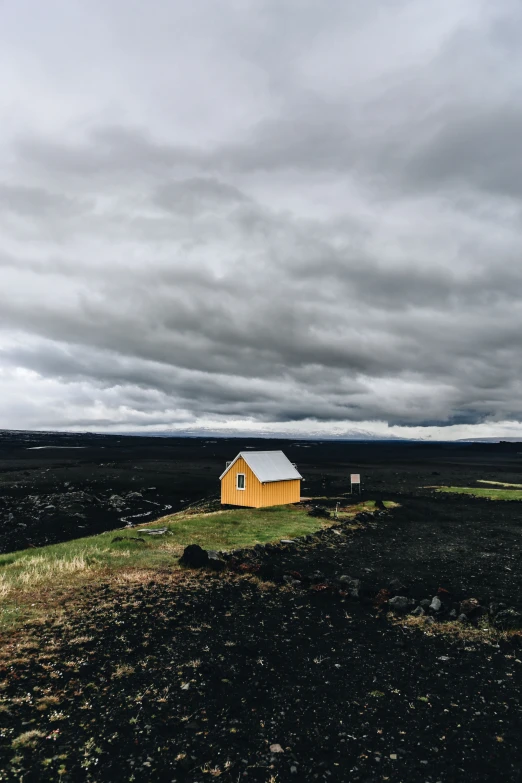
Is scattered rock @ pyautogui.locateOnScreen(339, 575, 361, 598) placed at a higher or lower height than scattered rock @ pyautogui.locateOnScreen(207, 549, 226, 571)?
lower

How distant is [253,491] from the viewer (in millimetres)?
44625

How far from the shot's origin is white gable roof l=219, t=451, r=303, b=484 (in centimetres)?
4471

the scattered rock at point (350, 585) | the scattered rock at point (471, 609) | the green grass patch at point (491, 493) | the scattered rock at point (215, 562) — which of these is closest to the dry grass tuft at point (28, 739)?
the scattered rock at point (350, 585)

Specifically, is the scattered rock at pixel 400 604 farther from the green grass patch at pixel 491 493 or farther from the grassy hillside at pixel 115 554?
the green grass patch at pixel 491 493

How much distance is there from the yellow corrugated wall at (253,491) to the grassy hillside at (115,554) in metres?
4.23

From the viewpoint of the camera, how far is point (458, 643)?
1506cm

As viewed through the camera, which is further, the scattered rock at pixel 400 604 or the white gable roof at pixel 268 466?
the white gable roof at pixel 268 466

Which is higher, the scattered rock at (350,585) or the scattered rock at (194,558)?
the scattered rock at (194,558)

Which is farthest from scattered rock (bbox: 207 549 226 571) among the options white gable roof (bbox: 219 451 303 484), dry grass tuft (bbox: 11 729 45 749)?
white gable roof (bbox: 219 451 303 484)

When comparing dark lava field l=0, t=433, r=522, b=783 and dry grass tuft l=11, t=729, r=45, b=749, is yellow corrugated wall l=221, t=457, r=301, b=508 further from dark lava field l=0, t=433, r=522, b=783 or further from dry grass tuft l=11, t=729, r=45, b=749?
dry grass tuft l=11, t=729, r=45, b=749

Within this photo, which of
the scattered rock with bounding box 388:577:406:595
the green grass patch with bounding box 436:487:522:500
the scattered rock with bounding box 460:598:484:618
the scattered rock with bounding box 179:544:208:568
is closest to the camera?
the scattered rock with bounding box 460:598:484:618

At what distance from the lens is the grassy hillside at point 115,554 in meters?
18.2

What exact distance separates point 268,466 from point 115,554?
924 inches

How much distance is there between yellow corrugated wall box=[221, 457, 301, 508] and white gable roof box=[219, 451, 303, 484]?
0.45 metres
